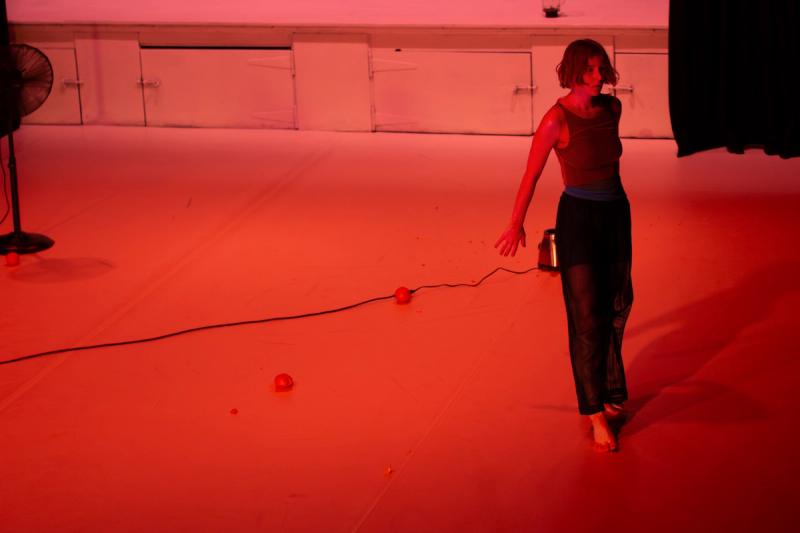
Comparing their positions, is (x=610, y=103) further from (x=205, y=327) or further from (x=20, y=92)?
(x=20, y=92)

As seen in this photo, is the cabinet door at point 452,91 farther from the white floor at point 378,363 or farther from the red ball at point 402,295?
the red ball at point 402,295

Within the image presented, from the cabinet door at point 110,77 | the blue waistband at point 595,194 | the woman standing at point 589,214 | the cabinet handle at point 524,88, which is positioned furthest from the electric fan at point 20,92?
the cabinet handle at point 524,88

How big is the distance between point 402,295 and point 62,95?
15.7ft

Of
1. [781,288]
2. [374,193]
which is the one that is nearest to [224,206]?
[374,193]

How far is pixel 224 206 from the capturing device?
20.5 feet

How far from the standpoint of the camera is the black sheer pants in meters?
3.30

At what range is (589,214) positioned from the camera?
329cm

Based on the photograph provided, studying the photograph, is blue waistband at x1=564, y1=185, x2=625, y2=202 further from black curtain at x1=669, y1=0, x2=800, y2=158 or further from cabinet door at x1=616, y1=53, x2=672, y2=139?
cabinet door at x1=616, y1=53, x2=672, y2=139

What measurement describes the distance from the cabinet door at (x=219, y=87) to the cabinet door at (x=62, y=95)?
0.54 m

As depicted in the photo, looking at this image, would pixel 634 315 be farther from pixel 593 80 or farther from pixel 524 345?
pixel 593 80

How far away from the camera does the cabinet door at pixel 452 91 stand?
783cm

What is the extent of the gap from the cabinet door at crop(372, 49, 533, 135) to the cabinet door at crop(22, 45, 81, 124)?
2.25m

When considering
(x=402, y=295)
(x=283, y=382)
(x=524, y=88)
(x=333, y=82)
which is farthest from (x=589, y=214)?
(x=333, y=82)

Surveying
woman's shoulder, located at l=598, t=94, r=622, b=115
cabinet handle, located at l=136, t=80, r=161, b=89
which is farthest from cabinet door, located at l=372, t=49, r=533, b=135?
woman's shoulder, located at l=598, t=94, r=622, b=115
